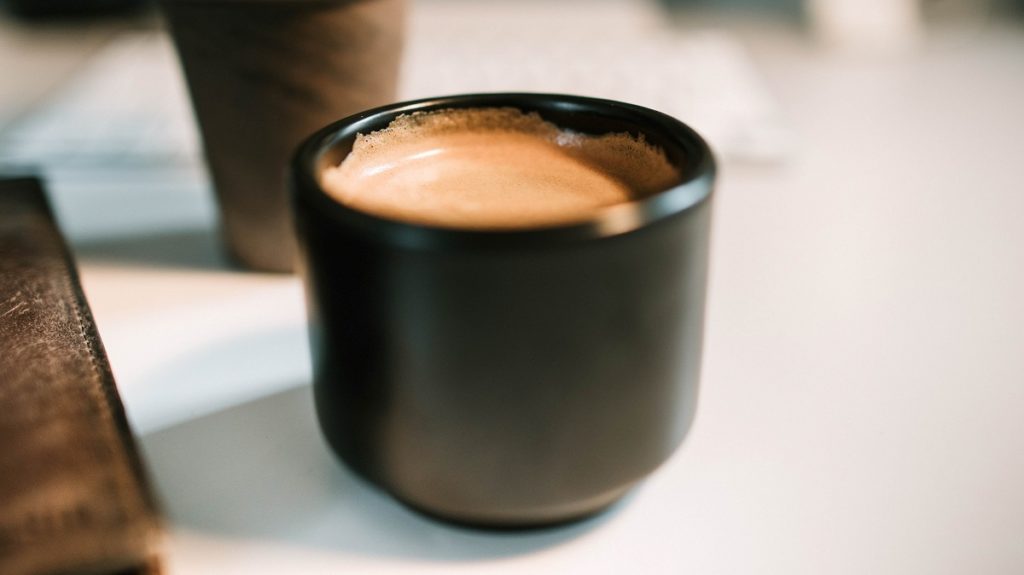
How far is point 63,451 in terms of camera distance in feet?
0.82

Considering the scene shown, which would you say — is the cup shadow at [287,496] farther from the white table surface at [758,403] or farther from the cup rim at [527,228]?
the cup rim at [527,228]

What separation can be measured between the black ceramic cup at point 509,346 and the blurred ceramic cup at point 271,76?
0.14m

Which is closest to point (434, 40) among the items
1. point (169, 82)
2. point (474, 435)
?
point (169, 82)

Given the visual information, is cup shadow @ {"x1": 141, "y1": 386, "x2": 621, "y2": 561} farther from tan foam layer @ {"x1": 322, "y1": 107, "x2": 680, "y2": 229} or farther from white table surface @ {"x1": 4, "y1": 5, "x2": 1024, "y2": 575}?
tan foam layer @ {"x1": 322, "y1": 107, "x2": 680, "y2": 229}

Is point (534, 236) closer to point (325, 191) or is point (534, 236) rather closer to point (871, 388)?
point (325, 191)

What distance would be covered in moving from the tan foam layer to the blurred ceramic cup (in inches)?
4.0

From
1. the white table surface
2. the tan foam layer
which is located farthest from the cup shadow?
the tan foam layer

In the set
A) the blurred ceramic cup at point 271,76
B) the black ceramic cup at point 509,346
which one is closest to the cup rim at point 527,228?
the black ceramic cup at point 509,346

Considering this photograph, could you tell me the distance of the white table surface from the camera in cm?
28

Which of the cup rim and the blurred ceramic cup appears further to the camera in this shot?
the blurred ceramic cup

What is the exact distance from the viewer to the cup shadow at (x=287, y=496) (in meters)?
0.28

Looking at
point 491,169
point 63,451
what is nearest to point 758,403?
point 491,169

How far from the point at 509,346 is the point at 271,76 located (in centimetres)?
23

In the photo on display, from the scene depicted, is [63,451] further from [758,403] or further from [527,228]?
[758,403]
